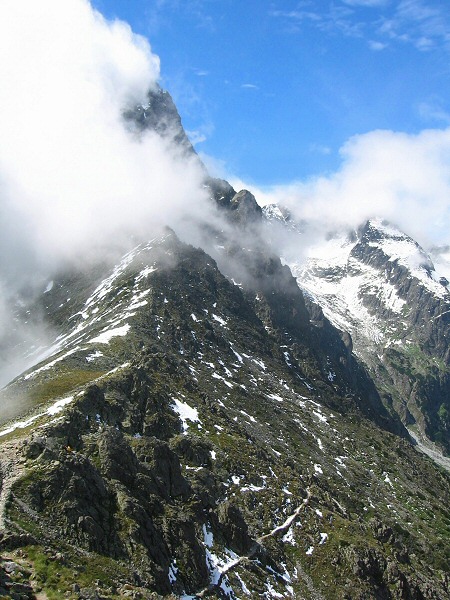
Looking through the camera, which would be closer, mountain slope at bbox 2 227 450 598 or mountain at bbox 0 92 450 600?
mountain at bbox 0 92 450 600

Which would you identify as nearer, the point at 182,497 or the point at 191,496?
the point at 182,497

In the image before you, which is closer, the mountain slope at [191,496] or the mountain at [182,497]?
the mountain at [182,497]

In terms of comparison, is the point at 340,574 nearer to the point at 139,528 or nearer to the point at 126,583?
the point at 139,528

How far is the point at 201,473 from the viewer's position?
70.6 m

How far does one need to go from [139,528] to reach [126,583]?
9055mm

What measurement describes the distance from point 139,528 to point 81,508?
231 inches

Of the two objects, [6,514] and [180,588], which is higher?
[6,514]

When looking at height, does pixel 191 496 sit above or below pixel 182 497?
below

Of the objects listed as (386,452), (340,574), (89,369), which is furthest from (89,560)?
(386,452)

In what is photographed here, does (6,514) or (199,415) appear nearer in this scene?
(6,514)

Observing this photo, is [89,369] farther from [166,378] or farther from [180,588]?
[180,588]

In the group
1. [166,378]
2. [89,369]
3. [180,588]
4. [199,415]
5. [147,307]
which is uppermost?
[147,307]

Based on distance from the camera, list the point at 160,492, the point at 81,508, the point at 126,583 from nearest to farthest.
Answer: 1. the point at 126,583
2. the point at 81,508
3. the point at 160,492

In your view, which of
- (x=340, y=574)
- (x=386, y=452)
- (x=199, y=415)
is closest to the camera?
(x=340, y=574)
